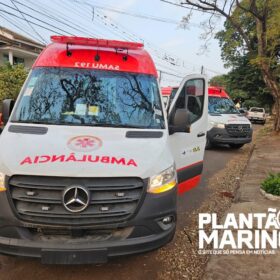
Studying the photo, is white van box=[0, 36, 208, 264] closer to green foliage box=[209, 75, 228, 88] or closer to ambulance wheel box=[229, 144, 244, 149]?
ambulance wheel box=[229, 144, 244, 149]

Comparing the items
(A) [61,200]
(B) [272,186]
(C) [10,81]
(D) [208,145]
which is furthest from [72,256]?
(C) [10,81]

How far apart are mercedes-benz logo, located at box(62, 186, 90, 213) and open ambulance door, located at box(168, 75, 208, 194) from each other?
1.67m

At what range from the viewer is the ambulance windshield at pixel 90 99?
4.11 meters

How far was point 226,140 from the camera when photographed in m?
12.1

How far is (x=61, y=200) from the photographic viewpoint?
312cm

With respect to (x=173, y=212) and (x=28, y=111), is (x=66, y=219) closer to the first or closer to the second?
(x=173, y=212)

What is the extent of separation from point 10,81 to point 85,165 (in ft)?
51.6

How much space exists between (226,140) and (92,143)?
925 centimetres

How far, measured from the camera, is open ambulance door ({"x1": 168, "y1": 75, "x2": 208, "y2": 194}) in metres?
4.55

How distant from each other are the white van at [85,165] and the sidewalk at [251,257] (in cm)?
84

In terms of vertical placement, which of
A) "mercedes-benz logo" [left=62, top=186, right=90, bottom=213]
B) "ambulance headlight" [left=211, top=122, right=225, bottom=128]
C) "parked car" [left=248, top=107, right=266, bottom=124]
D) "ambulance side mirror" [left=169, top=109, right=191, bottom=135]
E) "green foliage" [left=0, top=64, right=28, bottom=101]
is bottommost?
"parked car" [left=248, top=107, right=266, bottom=124]

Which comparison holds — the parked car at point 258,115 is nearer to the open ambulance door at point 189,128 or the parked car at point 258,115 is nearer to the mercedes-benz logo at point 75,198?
the open ambulance door at point 189,128

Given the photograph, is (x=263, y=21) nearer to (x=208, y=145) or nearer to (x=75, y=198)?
(x=208, y=145)

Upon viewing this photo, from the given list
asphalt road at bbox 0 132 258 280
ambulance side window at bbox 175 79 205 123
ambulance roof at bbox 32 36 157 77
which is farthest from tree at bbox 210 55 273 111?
asphalt road at bbox 0 132 258 280
